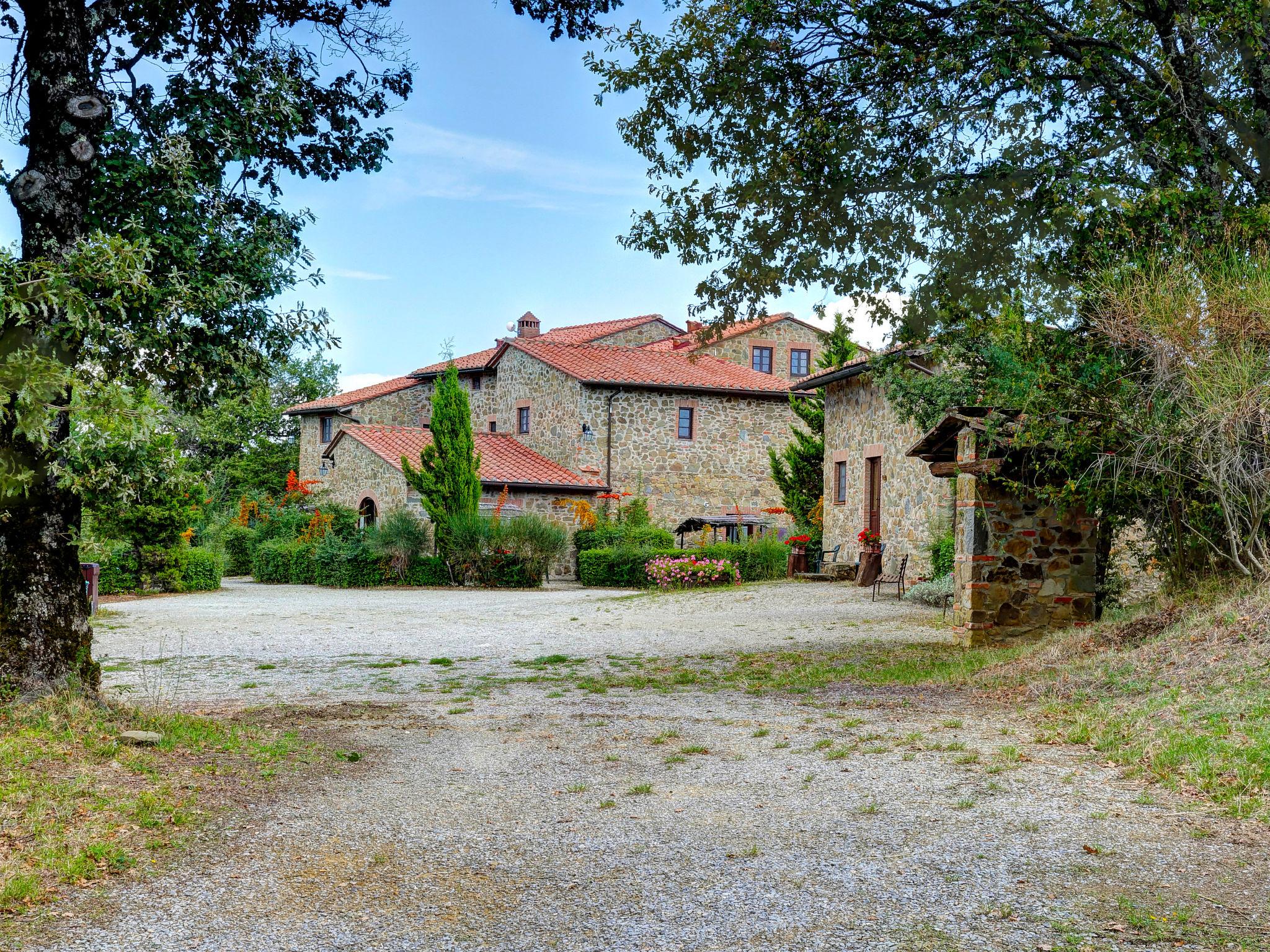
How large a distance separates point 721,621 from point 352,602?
7.81 metres

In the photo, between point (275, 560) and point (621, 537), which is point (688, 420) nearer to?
point (621, 537)

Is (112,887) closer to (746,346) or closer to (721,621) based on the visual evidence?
(721,621)

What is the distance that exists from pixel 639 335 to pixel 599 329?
201 centimetres

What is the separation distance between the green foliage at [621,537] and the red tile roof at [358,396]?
12.0 meters

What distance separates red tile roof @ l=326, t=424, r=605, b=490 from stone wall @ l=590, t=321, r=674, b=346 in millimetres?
11065

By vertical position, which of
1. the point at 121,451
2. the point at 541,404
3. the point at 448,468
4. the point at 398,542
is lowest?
the point at 398,542

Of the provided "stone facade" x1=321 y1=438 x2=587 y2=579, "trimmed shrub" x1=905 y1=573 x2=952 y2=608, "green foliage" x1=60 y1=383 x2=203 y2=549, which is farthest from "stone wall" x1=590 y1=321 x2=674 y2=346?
"green foliage" x1=60 y1=383 x2=203 y2=549

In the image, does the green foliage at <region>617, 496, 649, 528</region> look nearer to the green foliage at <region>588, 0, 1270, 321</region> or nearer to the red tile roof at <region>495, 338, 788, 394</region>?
the red tile roof at <region>495, 338, 788, 394</region>

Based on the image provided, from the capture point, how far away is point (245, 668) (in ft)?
35.1

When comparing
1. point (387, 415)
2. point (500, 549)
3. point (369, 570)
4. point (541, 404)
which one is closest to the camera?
point (500, 549)

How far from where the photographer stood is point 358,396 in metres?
36.1

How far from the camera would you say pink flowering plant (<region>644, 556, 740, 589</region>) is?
22438 mm

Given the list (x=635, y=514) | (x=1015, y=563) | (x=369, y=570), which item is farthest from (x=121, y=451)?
(x=635, y=514)

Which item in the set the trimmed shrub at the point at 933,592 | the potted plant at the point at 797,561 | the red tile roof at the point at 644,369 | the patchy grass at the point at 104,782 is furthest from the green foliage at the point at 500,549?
the patchy grass at the point at 104,782
